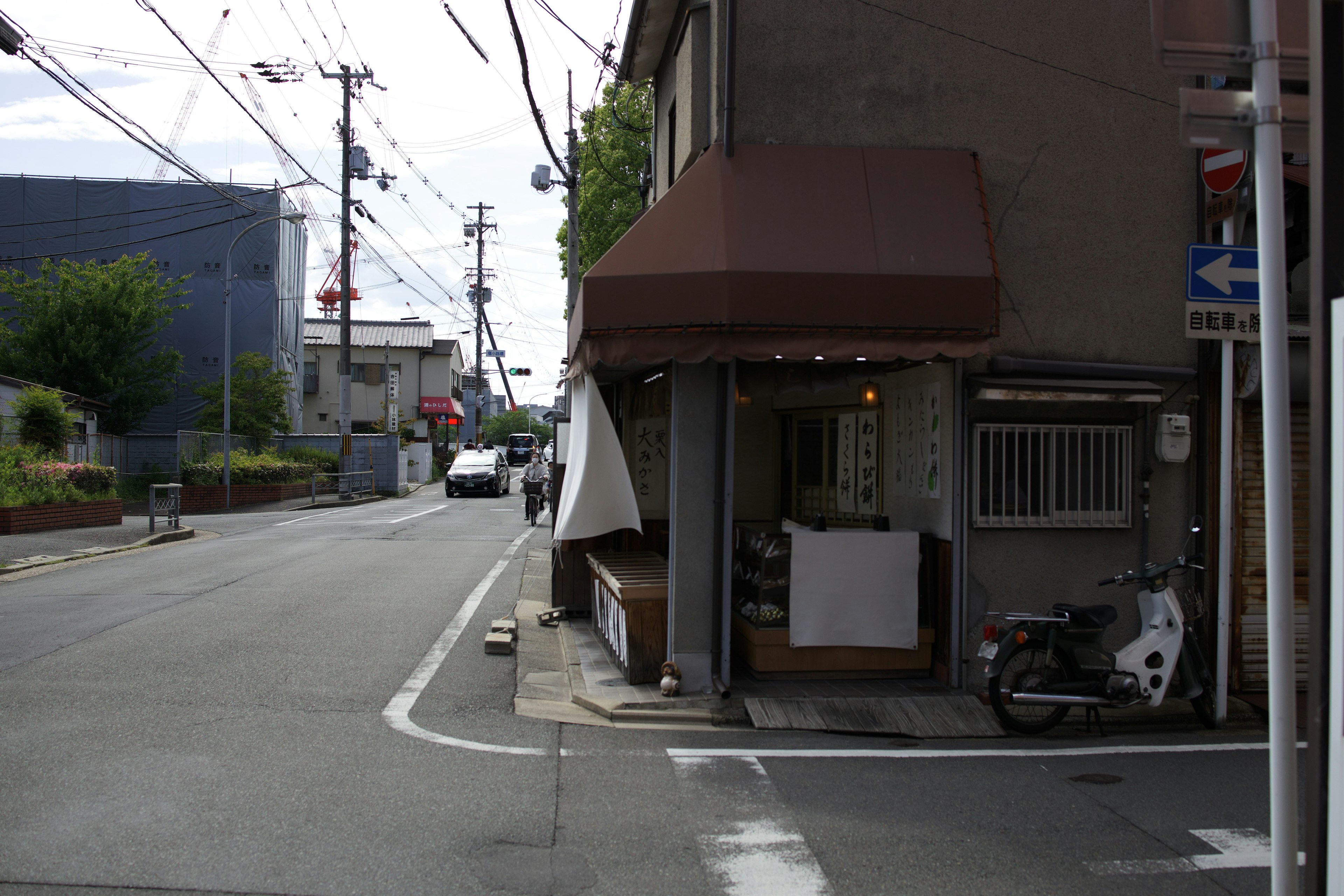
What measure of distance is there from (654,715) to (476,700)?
1.46 meters

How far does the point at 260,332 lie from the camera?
150 feet

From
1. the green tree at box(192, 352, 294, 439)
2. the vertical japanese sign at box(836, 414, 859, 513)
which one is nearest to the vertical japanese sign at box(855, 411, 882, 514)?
the vertical japanese sign at box(836, 414, 859, 513)

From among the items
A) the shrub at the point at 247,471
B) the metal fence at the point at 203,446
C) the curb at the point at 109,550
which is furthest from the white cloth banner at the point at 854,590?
the shrub at the point at 247,471

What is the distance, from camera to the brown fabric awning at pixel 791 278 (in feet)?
22.1

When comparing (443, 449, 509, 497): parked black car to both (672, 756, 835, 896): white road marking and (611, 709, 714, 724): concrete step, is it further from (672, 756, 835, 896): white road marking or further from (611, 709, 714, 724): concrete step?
(672, 756, 835, 896): white road marking

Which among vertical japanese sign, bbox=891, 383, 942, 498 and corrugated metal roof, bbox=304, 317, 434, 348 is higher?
corrugated metal roof, bbox=304, 317, 434, 348

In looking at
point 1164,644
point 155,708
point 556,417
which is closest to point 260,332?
point 556,417

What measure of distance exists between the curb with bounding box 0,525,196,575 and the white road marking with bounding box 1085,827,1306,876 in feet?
50.2

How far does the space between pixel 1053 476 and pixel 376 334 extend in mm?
63942

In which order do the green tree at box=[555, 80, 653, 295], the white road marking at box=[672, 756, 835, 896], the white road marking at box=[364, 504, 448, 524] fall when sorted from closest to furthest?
the white road marking at box=[672, 756, 835, 896]
the white road marking at box=[364, 504, 448, 524]
the green tree at box=[555, 80, 653, 295]

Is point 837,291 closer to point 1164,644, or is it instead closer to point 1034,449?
point 1034,449

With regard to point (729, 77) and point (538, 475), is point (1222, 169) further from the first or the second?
point (538, 475)

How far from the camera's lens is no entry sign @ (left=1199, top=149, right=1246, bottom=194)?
7.11 metres

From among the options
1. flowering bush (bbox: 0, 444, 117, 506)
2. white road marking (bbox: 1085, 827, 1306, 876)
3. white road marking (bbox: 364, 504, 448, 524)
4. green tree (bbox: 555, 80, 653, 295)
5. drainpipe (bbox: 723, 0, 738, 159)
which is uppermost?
green tree (bbox: 555, 80, 653, 295)
